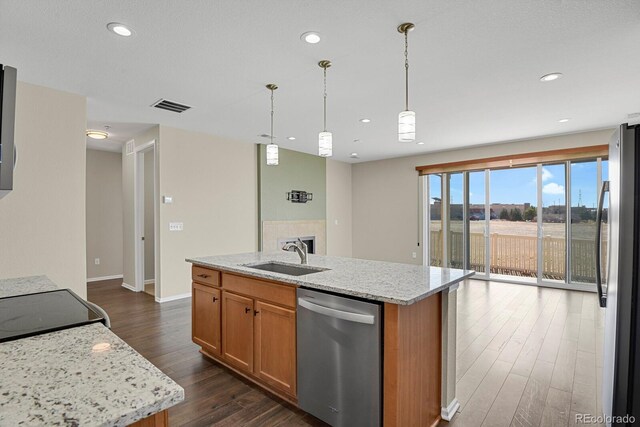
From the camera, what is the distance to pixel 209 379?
8.25 feet

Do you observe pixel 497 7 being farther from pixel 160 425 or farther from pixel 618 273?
pixel 160 425

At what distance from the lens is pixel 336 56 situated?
2.61 metres

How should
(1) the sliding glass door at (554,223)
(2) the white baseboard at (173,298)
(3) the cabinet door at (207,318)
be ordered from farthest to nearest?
(1) the sliding glass door at (554,223), (2) the white baseboard at (173,298), (3) the cabinet door at (207,318)

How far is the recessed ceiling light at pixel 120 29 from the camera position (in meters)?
2.16

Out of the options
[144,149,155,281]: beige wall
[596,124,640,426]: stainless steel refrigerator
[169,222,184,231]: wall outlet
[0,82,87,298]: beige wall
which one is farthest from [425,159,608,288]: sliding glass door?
[0,82,87,298]: beige wall

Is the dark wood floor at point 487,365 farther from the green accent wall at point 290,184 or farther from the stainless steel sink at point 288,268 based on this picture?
the green accent wall at point 290,184

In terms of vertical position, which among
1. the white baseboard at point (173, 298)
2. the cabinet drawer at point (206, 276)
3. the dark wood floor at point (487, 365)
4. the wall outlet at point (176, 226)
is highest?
the wall outlet at point (176, 226)

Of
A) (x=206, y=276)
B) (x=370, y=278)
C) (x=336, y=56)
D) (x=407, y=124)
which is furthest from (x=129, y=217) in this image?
(x=407, y=124)

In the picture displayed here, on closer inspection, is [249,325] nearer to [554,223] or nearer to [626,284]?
[626,284]

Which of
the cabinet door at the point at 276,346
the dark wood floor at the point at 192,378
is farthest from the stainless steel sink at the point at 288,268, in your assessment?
the dark wood floor at the point at 192,378

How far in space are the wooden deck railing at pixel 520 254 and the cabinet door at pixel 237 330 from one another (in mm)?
5441

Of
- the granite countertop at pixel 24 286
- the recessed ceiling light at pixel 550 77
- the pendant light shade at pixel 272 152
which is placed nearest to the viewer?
the granite countertop at pixel 24 286

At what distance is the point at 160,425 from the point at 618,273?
2206mm

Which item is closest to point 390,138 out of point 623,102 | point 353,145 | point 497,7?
point 353,145
